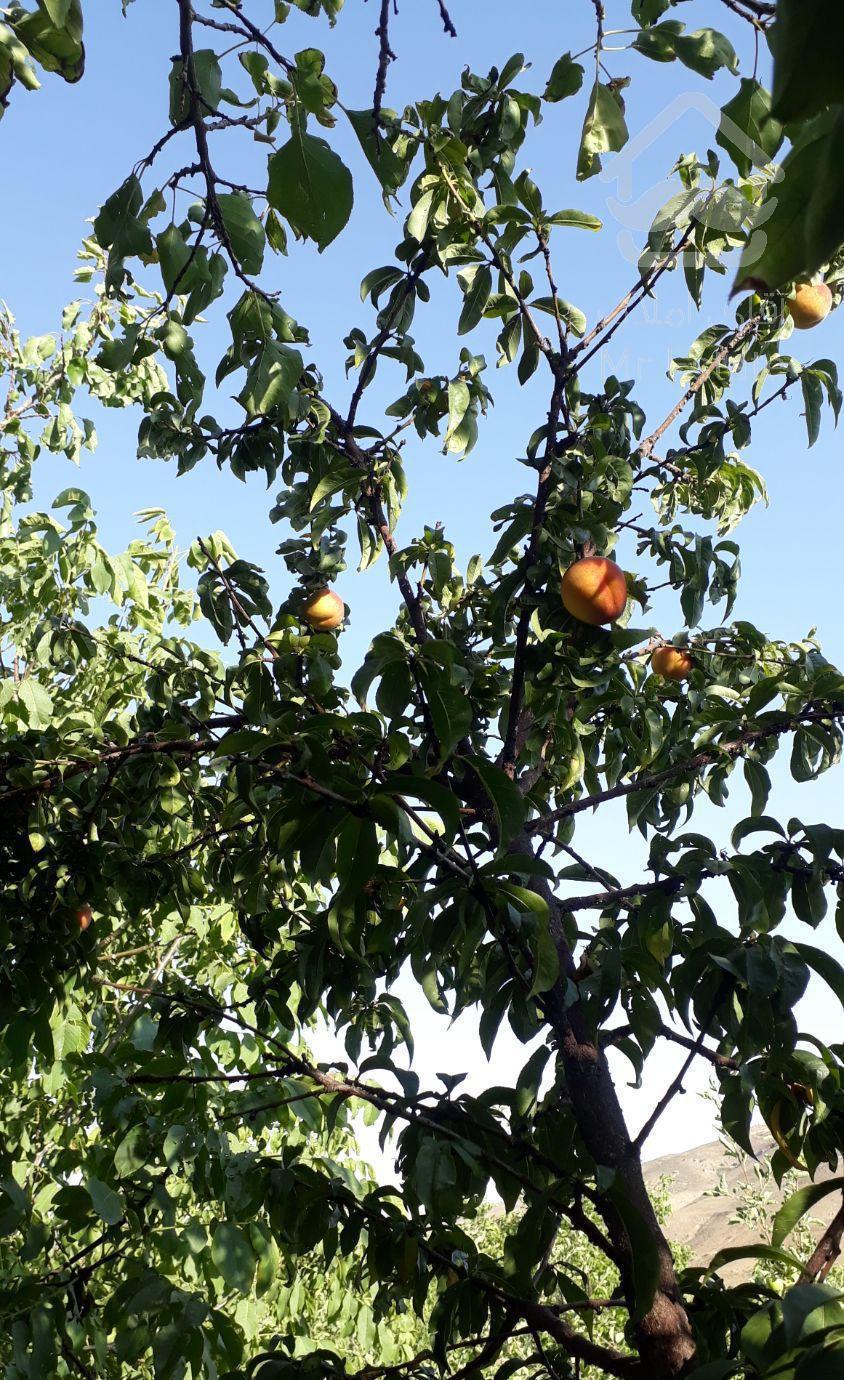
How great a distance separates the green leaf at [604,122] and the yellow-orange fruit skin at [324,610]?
3.51ft

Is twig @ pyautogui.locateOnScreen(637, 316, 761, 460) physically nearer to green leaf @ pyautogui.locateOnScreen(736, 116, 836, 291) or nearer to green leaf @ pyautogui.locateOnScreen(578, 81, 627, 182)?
green leaf @ pyautogui.locateOnScreen(578, 81, 627, 182)

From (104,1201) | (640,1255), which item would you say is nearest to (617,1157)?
(640,1255)

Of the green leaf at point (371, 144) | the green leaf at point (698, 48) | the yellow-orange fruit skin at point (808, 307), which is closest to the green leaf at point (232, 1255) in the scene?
the green leaf at point (371, 144)

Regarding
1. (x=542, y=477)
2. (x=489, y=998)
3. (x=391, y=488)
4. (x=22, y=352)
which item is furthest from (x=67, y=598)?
(x=489, y=998)

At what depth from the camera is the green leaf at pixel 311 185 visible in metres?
0.97

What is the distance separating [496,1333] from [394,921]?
→ 1.93ft

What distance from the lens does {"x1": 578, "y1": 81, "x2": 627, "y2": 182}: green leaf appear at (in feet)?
4.23

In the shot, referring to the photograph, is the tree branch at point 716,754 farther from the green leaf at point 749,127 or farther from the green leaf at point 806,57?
the green leaf at point 806,57

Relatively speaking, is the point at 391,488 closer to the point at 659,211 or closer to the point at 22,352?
the point at 659,211

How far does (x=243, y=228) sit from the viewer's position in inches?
45.9

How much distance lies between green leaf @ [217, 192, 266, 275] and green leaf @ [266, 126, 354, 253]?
0.65 ft

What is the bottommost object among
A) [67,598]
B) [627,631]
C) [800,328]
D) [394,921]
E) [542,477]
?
[394,921]

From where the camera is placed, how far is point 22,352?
17.2ft

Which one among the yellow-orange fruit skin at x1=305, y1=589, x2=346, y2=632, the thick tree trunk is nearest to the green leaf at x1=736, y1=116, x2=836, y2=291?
the thick tree trunk
